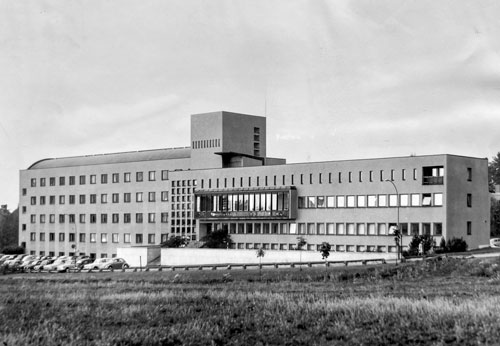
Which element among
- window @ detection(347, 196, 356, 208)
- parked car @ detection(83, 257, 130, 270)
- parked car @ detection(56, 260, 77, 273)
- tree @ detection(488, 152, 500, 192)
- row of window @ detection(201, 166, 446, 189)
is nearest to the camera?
row of window @ detection(201, 166, 446, 189)

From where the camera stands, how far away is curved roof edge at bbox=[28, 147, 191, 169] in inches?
4921

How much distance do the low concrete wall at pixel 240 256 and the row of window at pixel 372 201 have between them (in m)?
9.95

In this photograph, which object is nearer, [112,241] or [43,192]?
[112,241]

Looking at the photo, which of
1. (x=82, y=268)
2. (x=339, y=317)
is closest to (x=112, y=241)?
(x=82, y=268)

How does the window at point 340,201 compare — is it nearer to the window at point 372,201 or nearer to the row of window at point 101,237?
the window at point 372,201

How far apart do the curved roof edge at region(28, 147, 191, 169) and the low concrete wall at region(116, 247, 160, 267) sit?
808 inches

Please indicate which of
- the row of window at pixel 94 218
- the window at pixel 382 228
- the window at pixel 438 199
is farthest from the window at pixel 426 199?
the row of window at pixel 94 218

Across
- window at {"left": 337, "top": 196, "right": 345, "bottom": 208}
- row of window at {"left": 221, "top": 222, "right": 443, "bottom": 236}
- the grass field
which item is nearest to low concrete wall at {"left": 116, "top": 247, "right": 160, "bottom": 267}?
row of window at {"left": 221, "top": 222, "right": 443, "bottom": 236}

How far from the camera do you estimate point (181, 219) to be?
115438 millimetres

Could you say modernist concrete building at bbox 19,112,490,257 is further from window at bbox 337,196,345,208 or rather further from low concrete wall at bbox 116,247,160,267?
low concrete wall at bbox 116,247,160,267

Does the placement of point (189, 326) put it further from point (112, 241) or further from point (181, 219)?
point (112, 241)

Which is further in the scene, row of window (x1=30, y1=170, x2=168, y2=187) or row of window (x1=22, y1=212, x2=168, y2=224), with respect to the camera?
row of window (x1=30, y1=170, x2=168, y2=187)

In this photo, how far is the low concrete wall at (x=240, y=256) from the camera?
3157 inches

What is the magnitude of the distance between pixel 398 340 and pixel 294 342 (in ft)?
8.68
